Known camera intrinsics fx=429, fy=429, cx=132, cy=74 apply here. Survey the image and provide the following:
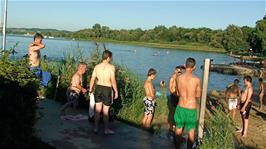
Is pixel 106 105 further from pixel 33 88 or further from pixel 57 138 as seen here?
pixel 33 88

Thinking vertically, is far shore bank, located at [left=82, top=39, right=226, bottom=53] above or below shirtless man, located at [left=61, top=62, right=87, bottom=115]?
below

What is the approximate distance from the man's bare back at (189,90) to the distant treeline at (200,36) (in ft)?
299

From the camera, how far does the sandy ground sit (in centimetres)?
724

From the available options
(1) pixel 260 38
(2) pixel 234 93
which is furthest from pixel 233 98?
(1) pixel 260 38

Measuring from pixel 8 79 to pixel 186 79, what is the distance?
10.0 ft

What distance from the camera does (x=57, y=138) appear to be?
293 inches

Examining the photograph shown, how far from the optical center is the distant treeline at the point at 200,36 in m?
103

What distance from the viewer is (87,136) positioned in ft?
25.4

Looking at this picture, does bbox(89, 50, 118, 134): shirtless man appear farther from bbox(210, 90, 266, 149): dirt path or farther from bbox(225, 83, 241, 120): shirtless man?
bbox(225, 83, 241, 120): shirtless man

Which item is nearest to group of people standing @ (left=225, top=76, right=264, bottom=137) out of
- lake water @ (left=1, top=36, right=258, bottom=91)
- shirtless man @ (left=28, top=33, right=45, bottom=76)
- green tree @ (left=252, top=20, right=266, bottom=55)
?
lake water @ (left=1, top=36, right=258, bottom=91)

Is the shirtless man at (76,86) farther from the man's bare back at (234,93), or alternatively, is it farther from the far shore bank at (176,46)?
the far shore bank at (176,46)

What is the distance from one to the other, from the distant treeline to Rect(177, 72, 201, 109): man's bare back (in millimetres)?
91076

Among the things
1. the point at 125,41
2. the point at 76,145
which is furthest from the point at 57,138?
the point at 125,41

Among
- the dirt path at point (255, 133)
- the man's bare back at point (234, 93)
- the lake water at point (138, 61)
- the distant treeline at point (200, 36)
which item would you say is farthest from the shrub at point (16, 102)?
the distant treeline at point (200, 36)
